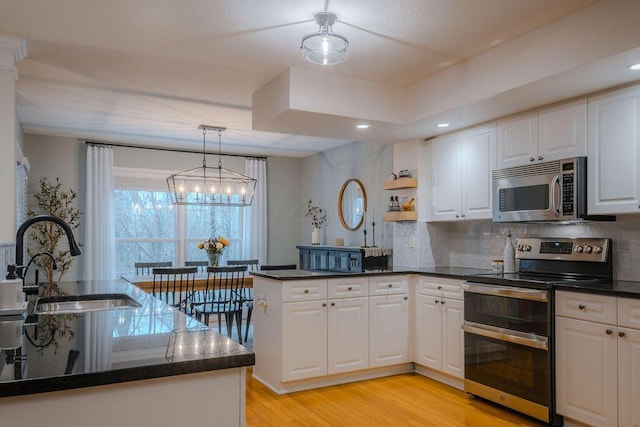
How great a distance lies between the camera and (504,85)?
3094 millimetres

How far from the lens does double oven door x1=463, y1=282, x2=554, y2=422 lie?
120 inches

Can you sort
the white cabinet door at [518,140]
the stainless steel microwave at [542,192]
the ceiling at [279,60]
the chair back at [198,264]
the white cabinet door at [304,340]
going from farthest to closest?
the chair back at [198,264] → the white cabinet door at [304,340] → the white cabinet door at [518,140] → the stainless steel microwave at [542,192] → the ceiling at [279,60]

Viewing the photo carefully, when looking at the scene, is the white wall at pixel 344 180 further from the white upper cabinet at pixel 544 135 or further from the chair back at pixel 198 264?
the white upper cabinet at pixel 544 135

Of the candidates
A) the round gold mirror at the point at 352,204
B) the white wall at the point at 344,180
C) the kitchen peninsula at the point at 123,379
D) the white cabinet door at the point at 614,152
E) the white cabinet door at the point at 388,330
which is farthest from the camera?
the round gold mirror at the point at 352,204

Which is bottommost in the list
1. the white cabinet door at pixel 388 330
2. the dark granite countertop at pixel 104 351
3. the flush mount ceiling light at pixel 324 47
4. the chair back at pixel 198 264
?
the white cabinet door at pixel 388 330

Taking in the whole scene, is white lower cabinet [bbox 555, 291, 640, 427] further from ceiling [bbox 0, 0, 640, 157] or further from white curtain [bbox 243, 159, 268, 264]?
white curtain [bbox 243, 159, 268, 264]

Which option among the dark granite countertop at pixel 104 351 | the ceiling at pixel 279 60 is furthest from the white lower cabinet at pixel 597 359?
the dark granite countertop at pixel 104 351

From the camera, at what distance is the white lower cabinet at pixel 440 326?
381 cm

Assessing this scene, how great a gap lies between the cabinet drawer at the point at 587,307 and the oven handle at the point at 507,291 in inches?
4.0

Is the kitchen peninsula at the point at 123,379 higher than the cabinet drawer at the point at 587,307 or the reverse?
higher

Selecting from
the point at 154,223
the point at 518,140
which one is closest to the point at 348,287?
the point at 518,140

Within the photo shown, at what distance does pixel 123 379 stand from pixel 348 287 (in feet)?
9.72

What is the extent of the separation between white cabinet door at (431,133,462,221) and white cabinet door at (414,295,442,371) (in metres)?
0.80

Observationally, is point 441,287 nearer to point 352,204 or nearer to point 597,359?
point 597,359
